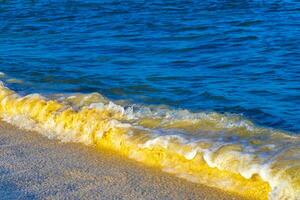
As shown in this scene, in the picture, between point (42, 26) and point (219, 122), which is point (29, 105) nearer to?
point (219, 122)

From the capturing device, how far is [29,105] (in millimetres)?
7082

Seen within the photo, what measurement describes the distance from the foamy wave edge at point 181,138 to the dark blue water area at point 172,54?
1.89ft

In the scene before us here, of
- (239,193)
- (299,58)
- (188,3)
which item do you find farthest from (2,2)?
(239,193)

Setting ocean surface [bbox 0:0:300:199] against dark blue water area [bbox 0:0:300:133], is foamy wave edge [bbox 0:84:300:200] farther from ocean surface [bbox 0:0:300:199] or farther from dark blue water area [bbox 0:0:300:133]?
dark blue water area [bbox 0:0:300:133]

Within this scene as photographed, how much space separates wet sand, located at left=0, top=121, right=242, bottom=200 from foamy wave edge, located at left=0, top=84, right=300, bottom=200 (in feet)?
→ 0.44

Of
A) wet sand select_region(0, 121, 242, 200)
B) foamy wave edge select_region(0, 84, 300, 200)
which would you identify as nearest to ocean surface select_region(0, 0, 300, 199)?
foamy wave edge select_region(0, 84, 300, 200)

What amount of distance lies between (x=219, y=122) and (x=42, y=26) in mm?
7611

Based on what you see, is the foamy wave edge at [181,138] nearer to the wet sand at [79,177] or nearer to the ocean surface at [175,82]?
the ocean surface at [175,82]

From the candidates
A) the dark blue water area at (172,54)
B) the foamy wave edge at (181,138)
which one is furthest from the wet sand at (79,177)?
the dark blue water area at (172,54)

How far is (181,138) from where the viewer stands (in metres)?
5.64

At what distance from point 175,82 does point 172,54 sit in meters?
1.58

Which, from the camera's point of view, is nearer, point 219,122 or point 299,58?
point 219,122

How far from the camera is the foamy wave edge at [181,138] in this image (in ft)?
16.1

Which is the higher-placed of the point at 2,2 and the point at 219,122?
the point at 219,122
